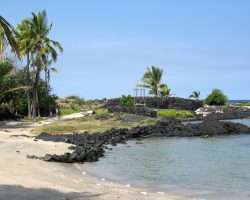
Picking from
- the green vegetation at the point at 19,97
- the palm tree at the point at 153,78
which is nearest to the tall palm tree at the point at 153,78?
the palm tree at the point at 153,78

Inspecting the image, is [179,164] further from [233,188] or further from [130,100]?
[130,100]

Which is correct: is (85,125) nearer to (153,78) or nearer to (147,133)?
(147,133)

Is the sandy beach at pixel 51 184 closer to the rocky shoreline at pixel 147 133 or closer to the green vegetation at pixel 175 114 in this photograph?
the rocky shoreline at pixel 147 133

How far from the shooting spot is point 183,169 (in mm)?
17328

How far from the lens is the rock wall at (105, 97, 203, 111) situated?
234ft

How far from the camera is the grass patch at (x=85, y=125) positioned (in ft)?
106

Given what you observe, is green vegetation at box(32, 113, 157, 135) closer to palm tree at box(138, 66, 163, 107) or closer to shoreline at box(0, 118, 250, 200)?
shoreline at box(0, 118, 250, 200)

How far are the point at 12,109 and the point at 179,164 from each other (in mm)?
28567

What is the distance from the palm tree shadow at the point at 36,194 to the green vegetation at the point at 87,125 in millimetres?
20074

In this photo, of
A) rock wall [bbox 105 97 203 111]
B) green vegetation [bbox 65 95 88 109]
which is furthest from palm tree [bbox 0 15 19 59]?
green vegetation [bbox 65 95 88 109]

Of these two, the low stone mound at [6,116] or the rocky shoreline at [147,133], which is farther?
the low stone mound at [6,116]

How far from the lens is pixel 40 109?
49219 millimetres

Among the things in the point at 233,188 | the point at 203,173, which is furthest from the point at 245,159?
the point at 233,188

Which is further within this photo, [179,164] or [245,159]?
[245,159]
